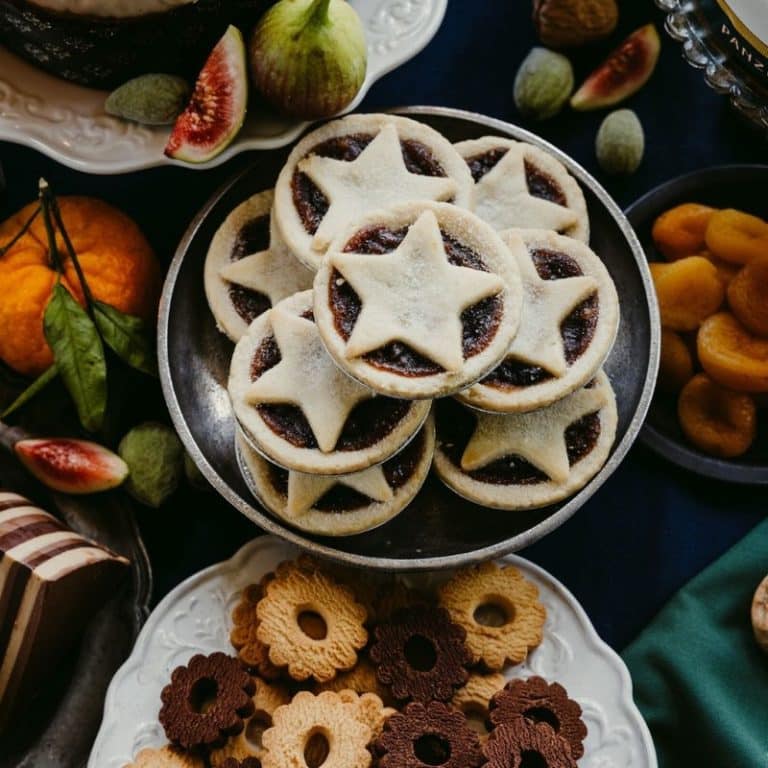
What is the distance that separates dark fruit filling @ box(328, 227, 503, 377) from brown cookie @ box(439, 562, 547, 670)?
0.65 m

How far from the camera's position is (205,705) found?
229 cm

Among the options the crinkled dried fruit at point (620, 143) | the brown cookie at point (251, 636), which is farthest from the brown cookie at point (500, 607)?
the crinkled dried fruit at point (620, 143)

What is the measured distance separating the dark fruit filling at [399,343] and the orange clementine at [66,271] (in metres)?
0.61

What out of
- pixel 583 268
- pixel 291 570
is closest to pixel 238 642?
pixel 291 570

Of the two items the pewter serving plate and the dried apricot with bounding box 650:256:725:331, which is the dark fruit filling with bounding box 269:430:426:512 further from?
the dried apricot with bounding box 650:256:725:331

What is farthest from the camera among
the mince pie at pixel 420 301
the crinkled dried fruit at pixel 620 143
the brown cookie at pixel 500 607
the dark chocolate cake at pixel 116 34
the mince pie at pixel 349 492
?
the crinkled dried fruit at pixel 620 143

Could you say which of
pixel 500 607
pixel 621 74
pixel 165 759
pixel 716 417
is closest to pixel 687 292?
pixel 716 417

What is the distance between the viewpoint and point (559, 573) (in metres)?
Answer: 2.53

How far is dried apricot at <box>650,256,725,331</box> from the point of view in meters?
2.44

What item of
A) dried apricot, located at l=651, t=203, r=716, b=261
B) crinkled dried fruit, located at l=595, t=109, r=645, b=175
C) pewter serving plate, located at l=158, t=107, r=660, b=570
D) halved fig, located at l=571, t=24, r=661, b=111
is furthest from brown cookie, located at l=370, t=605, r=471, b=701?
halved fig, located at l=571, t=24, r=661, b=111

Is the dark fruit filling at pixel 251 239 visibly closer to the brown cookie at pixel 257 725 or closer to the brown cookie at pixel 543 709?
the brown cookie at pixel 257 725

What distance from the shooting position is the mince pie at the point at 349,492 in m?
2.09

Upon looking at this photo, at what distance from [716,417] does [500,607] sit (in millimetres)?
631

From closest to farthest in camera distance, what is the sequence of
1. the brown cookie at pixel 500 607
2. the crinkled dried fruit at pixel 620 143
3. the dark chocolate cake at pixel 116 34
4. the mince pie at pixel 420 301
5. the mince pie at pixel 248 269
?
the mince pie at pixel 420 301 < the dark chocolate cake at pixel 116 34 < the mince pie at pixel 248 269 < the brown cookie at pixel 500 607 < the crinkled dried fruit at pixel 620 143
